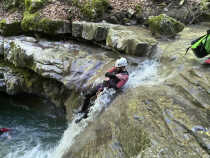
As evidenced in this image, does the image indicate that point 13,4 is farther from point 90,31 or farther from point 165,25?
point 165,25

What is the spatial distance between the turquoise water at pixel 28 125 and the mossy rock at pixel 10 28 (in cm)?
338

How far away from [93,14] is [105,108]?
5721 mm

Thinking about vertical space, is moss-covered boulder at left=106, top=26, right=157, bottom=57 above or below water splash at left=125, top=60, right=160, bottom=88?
above

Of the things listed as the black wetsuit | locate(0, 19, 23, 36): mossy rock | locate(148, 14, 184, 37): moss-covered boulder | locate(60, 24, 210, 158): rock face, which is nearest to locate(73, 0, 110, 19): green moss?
locate(148, 14, 184, 37): moss-covered boulder

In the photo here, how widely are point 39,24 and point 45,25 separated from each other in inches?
14.7

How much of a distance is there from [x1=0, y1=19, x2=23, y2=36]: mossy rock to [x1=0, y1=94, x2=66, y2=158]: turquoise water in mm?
3384

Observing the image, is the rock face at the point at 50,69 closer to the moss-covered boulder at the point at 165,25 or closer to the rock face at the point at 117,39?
the rock face at the point at 117,39

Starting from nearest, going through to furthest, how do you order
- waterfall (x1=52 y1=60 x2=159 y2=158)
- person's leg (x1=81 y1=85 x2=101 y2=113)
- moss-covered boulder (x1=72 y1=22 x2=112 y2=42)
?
1. waterfall (x1=52 y1=60 x2=159 y2=158)
2. person's leg (x1=81 y1=85 x2=101 y2=113)
3. moss-covered boulder (x1=72 y1=22 x2=112 y2=42)

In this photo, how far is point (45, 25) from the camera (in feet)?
26.9

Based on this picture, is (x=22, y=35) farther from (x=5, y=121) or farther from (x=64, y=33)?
(x=5, y=121)

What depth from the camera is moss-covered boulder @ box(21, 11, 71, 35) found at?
26.7ft

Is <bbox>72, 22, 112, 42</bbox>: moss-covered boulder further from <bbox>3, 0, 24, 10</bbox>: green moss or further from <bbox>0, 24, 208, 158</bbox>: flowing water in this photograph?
<bbox>3, 0, 24, 10</bbox>: green moss

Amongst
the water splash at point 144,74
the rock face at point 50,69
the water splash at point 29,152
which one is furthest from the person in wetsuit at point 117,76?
the water splash at point 29,152

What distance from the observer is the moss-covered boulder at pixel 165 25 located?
7.73 meters
